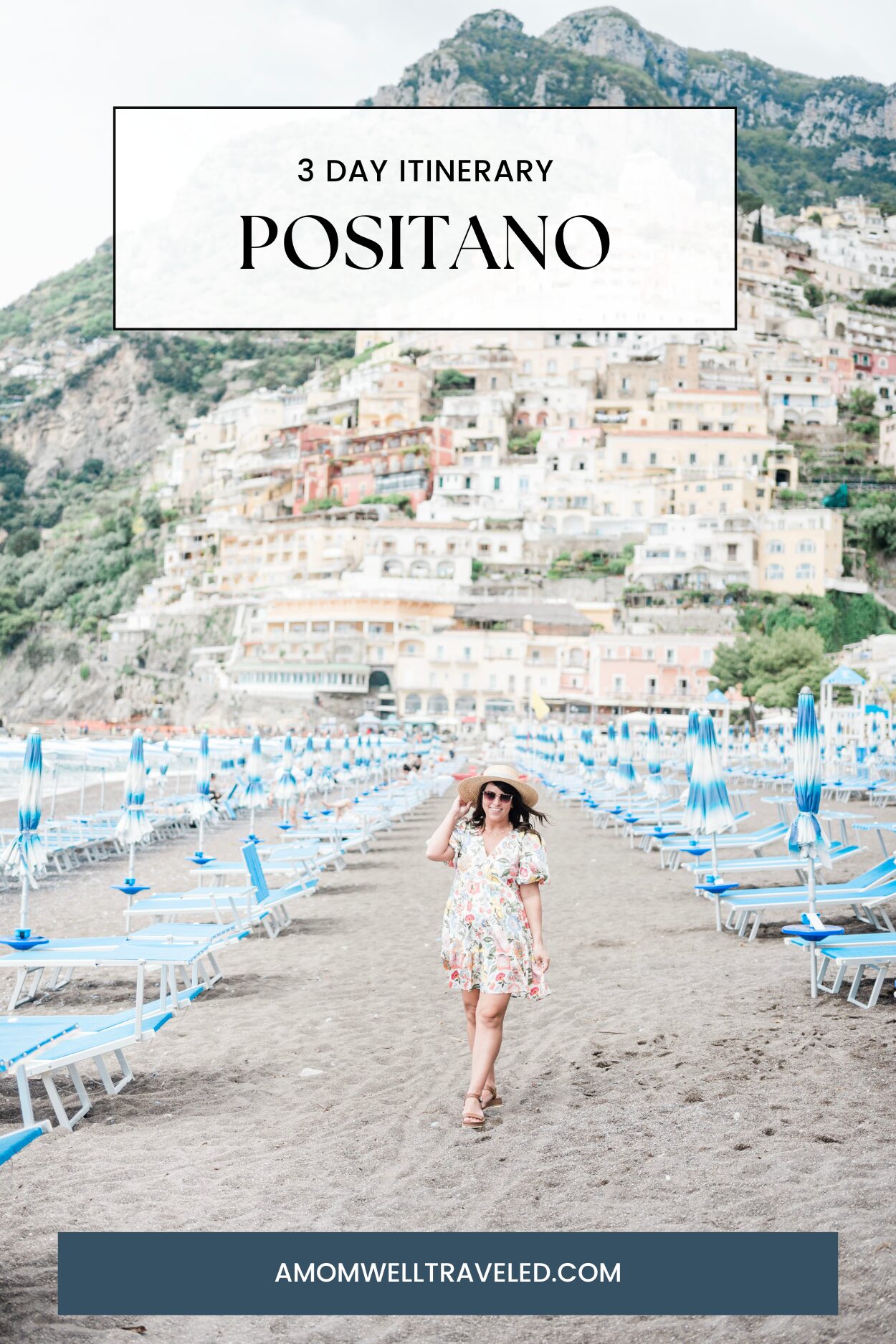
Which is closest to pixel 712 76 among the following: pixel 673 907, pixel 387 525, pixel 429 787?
pixel 387 525

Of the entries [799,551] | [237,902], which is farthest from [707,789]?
[799,551]

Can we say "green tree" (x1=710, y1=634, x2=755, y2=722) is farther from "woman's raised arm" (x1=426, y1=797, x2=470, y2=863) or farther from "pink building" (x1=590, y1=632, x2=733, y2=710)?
"woman's raised arm" (x1=426, y1=797, x2=470, y2=863)

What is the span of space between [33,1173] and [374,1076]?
1.33 metres

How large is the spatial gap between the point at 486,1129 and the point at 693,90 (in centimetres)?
13765

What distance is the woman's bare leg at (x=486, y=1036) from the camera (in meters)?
3.68

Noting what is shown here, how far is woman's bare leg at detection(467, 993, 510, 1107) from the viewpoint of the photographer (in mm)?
3676

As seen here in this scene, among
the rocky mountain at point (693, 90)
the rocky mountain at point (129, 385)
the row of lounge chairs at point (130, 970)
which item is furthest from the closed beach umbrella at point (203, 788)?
the rocky mountain at point (693, 90)

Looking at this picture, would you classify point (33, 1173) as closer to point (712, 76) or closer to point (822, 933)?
point (822, 933)

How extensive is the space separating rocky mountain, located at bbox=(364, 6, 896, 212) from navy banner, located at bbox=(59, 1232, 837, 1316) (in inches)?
4433

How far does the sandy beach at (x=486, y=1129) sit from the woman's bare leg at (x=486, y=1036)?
0.52 feet

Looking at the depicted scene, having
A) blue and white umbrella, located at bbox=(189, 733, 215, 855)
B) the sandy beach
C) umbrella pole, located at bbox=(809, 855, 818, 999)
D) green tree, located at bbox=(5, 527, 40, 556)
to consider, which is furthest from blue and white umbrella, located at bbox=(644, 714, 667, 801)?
green tree, located at bbox=(5, 527, 40, 556)

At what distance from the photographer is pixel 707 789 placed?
779 cm

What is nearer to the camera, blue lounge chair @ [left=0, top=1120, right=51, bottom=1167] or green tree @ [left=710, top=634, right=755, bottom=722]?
blue lounge chair @ [left=0, top=1120, right=51, bottom=1167]

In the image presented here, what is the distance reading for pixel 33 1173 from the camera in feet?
11.5
